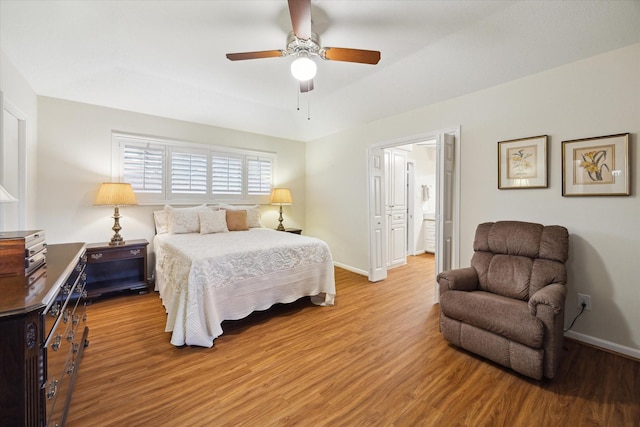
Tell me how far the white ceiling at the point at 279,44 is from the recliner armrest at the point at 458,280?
2.11 meters

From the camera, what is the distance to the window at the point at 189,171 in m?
3.95

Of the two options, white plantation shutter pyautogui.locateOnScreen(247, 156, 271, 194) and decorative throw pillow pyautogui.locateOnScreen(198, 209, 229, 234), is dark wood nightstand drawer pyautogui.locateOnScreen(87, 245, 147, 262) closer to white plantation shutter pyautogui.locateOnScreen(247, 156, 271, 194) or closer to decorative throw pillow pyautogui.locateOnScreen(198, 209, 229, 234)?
decorative throw pillow pyautogui.locateOnScreen(198, 209, 229, 234)

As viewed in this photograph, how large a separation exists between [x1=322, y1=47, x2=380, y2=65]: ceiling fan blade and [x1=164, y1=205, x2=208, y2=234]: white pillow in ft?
9.49

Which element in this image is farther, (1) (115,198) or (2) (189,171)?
(2) (189,171)

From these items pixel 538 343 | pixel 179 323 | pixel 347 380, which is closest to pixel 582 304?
pixel 538 343

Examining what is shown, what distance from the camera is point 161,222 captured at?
393 cm

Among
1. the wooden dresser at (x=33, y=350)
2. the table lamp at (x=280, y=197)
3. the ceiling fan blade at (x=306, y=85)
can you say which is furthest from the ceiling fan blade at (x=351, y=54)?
the table lamp at (x=280, y=197)

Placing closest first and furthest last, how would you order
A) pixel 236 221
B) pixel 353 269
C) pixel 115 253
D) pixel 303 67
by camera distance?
pixel 303 67 → pixel 115 253 → pixel 236 221 → pixel 353 269

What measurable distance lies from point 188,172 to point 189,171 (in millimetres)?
23

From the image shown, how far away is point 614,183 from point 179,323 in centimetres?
396

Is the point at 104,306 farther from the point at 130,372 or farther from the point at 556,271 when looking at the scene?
the point at 556,271

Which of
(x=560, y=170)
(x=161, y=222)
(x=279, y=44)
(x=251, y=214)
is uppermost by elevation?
(x=279, y=44)

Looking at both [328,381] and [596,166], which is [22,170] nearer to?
[328,381]

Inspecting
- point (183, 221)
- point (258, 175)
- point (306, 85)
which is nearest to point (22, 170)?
point (183, 221)
